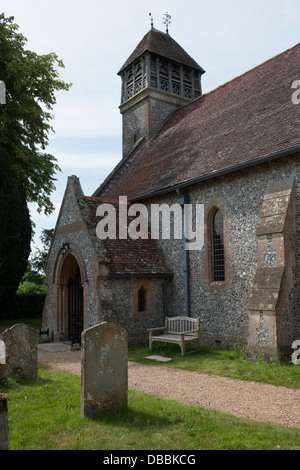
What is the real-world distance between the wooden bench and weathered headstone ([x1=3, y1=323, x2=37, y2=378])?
160 inches

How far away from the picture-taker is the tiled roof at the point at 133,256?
1212 centimetres

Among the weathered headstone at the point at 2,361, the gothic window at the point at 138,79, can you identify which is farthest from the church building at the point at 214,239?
the gothic window at the point at 138,79

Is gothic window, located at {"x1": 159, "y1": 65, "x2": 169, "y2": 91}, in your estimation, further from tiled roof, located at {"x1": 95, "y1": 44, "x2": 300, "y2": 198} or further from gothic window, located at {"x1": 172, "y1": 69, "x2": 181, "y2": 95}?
tiled roof, located at {"x1": 95, "y1": 44, "x2": 300, "y2": 198}

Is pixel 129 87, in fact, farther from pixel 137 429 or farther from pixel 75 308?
pixel 137 429

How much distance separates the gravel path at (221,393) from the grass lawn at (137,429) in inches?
21.1

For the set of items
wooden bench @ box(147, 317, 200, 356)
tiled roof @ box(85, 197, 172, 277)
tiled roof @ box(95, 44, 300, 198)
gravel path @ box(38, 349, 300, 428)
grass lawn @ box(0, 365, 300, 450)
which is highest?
tiled roof @ box(95, 44, 300, 198)

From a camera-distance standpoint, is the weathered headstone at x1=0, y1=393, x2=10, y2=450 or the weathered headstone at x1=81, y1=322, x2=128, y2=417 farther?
the weathered headstone at x1=81, y1=322, x2=128, y2=417

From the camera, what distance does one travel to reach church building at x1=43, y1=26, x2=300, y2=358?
938 centimetres

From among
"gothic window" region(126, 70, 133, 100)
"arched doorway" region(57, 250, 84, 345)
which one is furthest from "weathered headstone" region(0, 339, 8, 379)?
"gothic window" region(126, 70, 133, 100)

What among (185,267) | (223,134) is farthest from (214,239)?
(223,134)

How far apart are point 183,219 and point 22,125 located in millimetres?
13097

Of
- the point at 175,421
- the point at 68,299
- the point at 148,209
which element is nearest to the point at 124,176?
the point at 148,209
